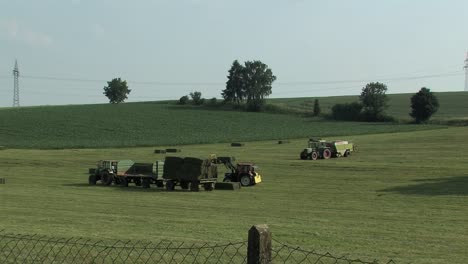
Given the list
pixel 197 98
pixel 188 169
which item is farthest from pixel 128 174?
pixel 197 98

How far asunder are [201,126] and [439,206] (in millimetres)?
73131

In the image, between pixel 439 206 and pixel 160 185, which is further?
pixel 160 185

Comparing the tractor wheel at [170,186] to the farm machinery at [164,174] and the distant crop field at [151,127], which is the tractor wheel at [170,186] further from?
the distant crop field at [151,127]

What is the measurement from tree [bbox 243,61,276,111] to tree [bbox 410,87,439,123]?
46.6 m

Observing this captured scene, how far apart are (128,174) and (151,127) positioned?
56.5 m

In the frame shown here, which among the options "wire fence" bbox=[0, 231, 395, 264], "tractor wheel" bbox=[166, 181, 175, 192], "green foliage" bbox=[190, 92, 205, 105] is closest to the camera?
"wire fence" bbox=[0, 231, 395, 264]

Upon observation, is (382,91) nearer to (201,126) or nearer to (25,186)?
(201,126)

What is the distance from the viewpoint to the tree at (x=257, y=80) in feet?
450

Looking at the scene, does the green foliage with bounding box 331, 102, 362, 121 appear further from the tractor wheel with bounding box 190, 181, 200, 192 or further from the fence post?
the fence post

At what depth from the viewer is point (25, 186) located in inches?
1192

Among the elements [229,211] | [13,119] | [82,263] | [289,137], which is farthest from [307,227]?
[13,119]

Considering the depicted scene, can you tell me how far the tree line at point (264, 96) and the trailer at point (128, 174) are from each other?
228ft

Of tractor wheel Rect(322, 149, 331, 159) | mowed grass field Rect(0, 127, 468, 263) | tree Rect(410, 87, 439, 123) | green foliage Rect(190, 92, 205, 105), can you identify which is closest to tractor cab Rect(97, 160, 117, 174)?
mowed grass field Rect(0, 127, 468, 263)

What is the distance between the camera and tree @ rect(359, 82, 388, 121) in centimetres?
10188
